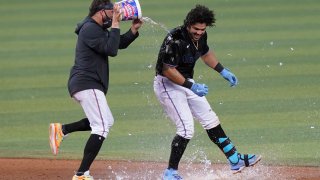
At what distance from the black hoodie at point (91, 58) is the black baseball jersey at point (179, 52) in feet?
1.48

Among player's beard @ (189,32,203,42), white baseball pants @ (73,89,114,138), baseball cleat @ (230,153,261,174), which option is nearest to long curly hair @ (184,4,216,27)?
player's beard @ (189,32,203,42)

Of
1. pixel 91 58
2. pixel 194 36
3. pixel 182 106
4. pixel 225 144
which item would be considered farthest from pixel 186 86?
pixel 91 58

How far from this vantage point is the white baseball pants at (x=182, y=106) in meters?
7.82

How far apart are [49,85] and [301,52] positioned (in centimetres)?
447

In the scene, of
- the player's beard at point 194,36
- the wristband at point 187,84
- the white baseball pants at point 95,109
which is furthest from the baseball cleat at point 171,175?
the player's beard at point 194,36

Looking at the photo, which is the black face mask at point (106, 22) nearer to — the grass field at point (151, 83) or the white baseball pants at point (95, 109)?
the white baseball pants at point (95, 109)

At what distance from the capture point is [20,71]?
13570 millimetres

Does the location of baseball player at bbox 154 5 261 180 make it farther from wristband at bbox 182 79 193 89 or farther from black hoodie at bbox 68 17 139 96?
black hoodie at bbox 68 17 139 96

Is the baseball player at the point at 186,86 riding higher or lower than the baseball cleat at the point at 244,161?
higher

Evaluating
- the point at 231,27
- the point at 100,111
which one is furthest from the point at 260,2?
the point at 100,111

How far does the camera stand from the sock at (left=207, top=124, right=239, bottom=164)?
804 centimetres

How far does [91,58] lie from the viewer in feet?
25.2

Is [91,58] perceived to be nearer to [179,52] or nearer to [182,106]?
[179,52]

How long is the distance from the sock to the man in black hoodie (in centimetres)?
107
